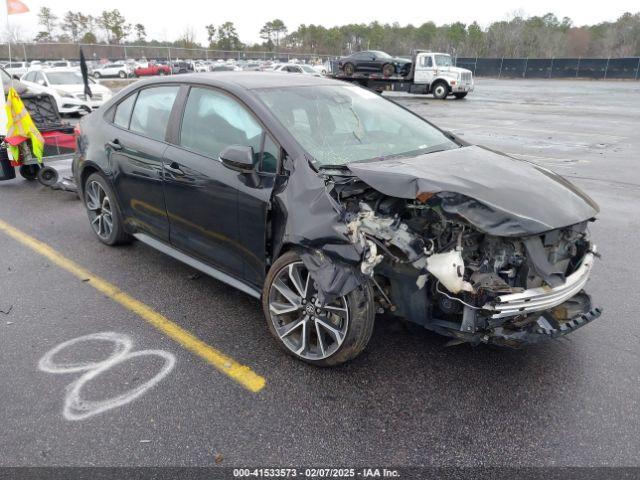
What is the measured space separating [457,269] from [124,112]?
3456mm

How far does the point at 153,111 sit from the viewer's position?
4.23 meters

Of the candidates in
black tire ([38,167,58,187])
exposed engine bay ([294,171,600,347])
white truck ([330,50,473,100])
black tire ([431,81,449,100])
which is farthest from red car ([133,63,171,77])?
exposed engine bay ([294,171,600,347])

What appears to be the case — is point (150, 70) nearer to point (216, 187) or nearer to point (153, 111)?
point (153, 111)

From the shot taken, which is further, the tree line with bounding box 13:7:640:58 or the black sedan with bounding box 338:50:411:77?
the tree line with bounding box 13:7:640:58

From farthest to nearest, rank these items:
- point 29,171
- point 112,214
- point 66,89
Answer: point 66,89 < point 29,171 < point 112,214

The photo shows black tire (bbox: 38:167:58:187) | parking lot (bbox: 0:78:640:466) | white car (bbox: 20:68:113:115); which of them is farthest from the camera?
white car (bbox: 20:68:113:115)

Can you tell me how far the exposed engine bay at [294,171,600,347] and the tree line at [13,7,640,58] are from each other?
7915cm

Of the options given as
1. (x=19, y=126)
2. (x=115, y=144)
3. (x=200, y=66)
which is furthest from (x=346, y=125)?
(x=200, y=66)

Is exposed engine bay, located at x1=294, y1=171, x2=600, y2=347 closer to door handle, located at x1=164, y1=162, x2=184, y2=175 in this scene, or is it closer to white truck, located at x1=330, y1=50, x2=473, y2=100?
door handle, located at x1=164, y1=162, x2=184, y2=175

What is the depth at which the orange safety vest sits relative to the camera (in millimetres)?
6848

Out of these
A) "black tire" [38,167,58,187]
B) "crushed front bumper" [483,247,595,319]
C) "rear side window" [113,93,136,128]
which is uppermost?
"rear side window" [113,93,136,128]

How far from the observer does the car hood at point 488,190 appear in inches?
103

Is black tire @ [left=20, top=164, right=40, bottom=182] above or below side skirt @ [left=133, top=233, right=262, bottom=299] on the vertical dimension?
below

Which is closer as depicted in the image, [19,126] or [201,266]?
[201,266]
